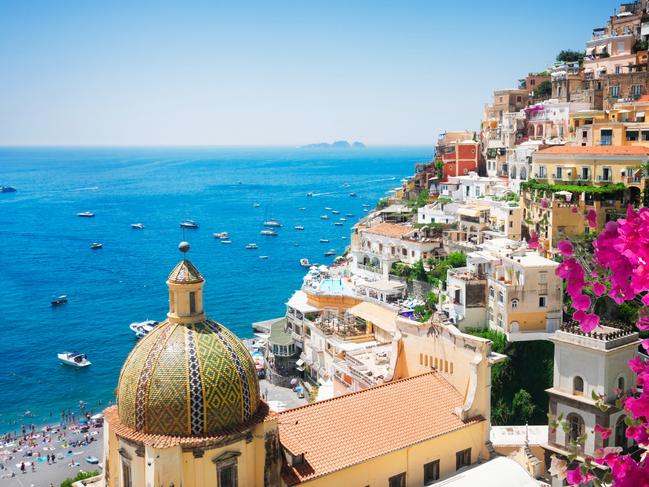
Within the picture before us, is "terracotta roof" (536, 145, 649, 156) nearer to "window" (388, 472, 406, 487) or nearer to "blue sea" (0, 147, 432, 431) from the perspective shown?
"blue sea" (0, 147, 432, 431)

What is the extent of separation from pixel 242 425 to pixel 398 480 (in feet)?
14.8

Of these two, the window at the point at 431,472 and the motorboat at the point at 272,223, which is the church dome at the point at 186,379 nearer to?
the window at the point at 431,472

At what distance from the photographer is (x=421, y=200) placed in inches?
2650

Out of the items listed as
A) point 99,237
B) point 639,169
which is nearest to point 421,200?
point 639,169

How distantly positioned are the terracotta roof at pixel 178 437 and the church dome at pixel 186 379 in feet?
0.30

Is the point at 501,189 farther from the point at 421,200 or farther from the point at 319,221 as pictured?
the point at 319,221

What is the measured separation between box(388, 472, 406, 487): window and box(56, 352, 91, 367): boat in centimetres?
3970

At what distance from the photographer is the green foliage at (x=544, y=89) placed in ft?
229

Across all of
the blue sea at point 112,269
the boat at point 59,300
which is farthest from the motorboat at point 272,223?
the boat at point 59,300

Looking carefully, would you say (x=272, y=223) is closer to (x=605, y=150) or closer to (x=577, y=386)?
(x=605, y=150)

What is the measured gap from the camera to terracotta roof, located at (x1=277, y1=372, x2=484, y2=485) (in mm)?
15312

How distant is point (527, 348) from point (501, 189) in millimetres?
22530

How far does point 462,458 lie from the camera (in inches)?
699

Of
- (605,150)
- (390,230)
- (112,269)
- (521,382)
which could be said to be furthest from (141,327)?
(605,150)
